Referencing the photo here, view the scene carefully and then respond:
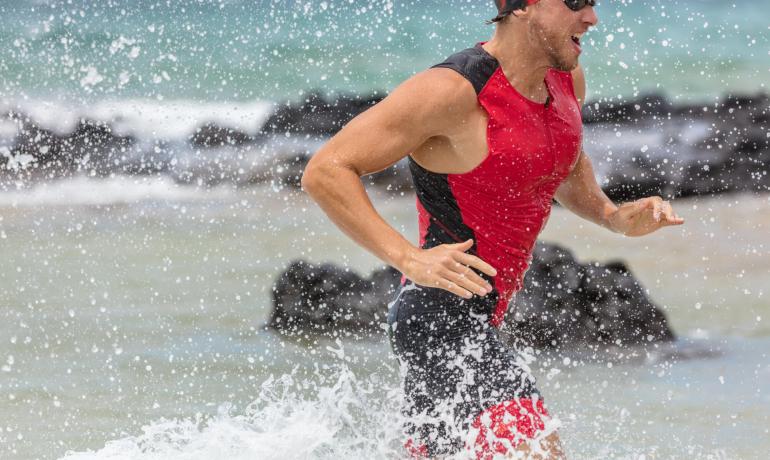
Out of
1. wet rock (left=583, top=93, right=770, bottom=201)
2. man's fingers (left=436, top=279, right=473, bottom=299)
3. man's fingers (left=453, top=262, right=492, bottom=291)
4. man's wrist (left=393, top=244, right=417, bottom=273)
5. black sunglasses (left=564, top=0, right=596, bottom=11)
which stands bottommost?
man's fingers (left=436, top=279, right=473, bottom=299)

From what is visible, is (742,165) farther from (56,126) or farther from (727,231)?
(56,126)

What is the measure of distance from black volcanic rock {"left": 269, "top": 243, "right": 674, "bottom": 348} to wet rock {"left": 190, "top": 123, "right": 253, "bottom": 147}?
2951mm

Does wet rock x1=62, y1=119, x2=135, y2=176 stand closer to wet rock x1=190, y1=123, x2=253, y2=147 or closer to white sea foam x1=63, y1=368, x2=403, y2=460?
wet rock x1=190, y1=123, x2=253, y2=147

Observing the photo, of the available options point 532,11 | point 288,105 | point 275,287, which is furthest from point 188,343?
point 532,11

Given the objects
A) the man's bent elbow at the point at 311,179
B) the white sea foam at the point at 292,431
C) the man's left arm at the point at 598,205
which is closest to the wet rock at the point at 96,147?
the white sea foam at the point at 292,431

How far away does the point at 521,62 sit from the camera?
338 centimetres

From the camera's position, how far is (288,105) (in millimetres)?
14570

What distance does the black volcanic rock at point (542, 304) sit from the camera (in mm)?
11078

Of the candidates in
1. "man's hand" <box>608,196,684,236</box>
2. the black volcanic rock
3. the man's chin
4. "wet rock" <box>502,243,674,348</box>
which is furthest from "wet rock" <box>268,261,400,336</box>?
the man's chin

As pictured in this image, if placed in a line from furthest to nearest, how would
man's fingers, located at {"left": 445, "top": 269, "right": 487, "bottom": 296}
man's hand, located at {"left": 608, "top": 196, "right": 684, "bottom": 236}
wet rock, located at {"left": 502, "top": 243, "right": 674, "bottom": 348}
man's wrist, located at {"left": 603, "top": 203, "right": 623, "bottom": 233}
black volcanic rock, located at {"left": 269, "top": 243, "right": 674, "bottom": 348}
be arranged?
black volcanic rock, located at {"left": 269, "top": 243, "right": 674, "bottom": 348}
wet rock, located at {"left": 502, "top": 243, "right": 674, "bottom": 348}
man's wrist, located at {"left": 603, "top": 203, "right": 623, "bottom": 233}
man's hand, located at {"left": 608, "top": 196, "right": 684, "bottom": 236}
man's fingers, located at {"left": 445, "top": 269, "right": 487, "bottom": 296}

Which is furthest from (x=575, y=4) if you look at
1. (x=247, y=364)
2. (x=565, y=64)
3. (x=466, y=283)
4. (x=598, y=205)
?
(x=247, y=364)

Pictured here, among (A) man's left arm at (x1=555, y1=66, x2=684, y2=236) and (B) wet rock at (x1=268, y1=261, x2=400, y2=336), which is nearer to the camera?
(A) man's left arm at (x1=555, y1=66, x2=684, y2=236)

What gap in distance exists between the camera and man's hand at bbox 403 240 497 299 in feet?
9.75

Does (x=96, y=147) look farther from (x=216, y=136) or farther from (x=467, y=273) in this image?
(x=467, y=273)
